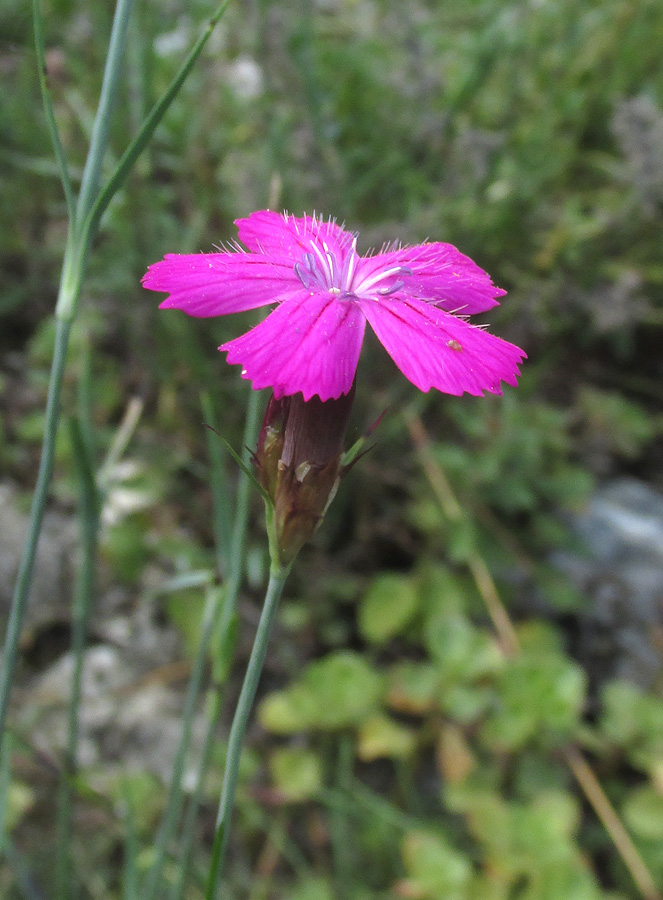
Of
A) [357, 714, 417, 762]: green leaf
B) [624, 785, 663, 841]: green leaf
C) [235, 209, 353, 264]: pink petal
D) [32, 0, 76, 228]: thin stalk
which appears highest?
[32, 0, 76, 228]: thin stalk

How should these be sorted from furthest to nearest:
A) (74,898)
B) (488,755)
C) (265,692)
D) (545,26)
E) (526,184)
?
(545,26) < (526,184) < (265,692) < (488,755) < (74,898)

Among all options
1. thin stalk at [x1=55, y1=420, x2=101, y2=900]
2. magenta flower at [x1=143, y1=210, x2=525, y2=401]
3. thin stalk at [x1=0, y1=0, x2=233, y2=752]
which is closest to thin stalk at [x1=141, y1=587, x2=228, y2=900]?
thin stalk at [x1=55, y1=420, x2=101, y2=900]

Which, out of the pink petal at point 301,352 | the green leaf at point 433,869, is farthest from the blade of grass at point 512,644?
the pink petal at point 301,352

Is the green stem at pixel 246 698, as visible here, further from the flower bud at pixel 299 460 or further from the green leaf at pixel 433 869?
the green leaf at pixel 433 869

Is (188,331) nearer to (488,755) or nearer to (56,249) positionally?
(56,249)

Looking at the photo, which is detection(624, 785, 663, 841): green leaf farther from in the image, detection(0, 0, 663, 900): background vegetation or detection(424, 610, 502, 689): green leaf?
detection(424, 610, 502, 689): green leaf

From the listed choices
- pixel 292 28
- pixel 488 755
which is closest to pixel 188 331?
pixel 292 28

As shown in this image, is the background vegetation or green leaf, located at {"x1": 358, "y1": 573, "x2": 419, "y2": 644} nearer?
the background vegetation

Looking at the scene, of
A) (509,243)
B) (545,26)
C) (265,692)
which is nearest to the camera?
(265,692)
